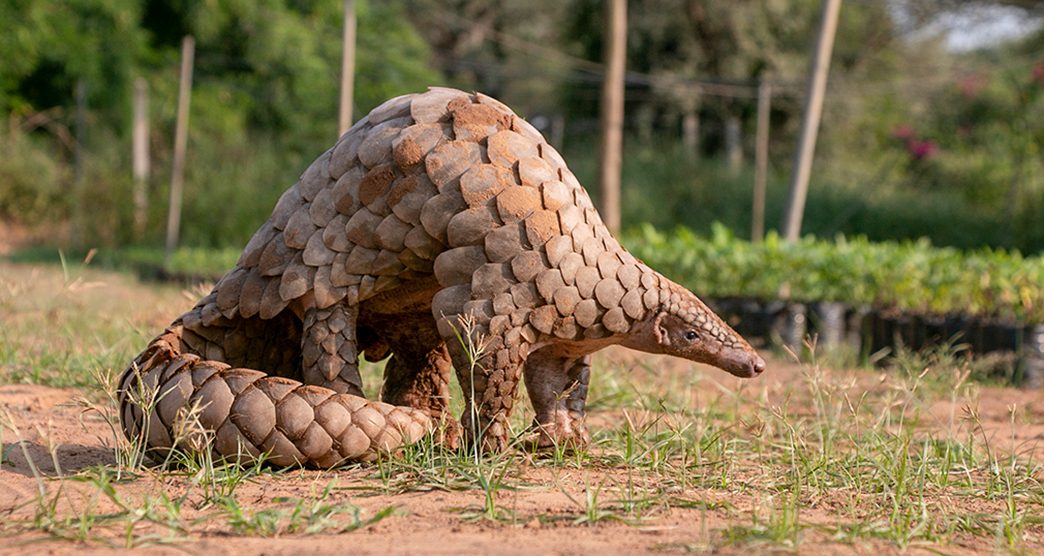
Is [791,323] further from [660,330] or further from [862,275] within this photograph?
[660,330]

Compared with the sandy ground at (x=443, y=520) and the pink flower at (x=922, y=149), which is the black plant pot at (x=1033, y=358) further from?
the pink flower at (x=922, y=149)

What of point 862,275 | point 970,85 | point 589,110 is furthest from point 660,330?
point 589,110

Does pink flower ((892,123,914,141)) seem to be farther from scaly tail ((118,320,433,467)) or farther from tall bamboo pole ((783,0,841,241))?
scaly tail ((118,320,433,467))

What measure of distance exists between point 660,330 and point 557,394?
42 cm

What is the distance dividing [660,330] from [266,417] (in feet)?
4.18

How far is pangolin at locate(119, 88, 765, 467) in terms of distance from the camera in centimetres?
328

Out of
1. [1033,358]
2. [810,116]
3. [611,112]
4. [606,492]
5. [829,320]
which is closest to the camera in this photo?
[606,492]

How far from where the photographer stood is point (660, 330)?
3.55m

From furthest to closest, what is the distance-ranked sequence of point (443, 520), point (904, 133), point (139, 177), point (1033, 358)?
point (904, 133) → point (139, 177) → point (1033, 358) → point (443, 520)

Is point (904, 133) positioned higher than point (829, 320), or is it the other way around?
point (904, 133)

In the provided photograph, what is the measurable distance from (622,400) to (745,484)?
194 centimetres

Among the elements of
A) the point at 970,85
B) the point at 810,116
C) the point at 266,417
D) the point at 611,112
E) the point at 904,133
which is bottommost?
the point at 266,417

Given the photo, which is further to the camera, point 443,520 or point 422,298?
point 422,298

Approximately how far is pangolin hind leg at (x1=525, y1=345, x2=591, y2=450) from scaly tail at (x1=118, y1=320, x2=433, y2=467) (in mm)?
489
